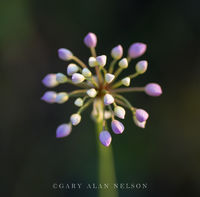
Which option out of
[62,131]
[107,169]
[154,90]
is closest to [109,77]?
[154,90]

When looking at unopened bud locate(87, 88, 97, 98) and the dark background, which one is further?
the dark background

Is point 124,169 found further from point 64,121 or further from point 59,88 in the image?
point 59,88

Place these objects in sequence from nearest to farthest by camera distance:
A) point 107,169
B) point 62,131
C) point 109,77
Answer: point 109,77, point 62,131, point 107,169

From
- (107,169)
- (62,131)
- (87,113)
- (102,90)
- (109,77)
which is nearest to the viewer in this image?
(109,77)

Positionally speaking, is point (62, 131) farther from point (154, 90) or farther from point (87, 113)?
point (87, 113)

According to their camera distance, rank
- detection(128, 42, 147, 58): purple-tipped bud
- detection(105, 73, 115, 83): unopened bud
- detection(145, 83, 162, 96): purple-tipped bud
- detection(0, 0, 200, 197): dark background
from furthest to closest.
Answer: detection(0, 0, 200, 197): dark background
detection(128, 42, 147, 58): purple-tipped bud
detection(145, 83, 162, 96): purple-tipped bud
detection(105, 73, 115, 83): unopened bud

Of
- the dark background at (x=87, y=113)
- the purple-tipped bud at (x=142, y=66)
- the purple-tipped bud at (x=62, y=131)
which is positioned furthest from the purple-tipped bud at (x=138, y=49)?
the dark background at (x=87, y=113)

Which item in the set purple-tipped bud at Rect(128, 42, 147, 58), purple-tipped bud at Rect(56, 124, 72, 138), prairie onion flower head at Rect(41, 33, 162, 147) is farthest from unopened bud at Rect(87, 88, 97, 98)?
purple-tipped bud at Rect(128, 42, 147, 58)

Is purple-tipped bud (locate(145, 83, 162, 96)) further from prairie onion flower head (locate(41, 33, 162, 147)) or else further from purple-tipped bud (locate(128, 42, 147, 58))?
purple-tipped bud (locate(128, 42, 147, 58))
